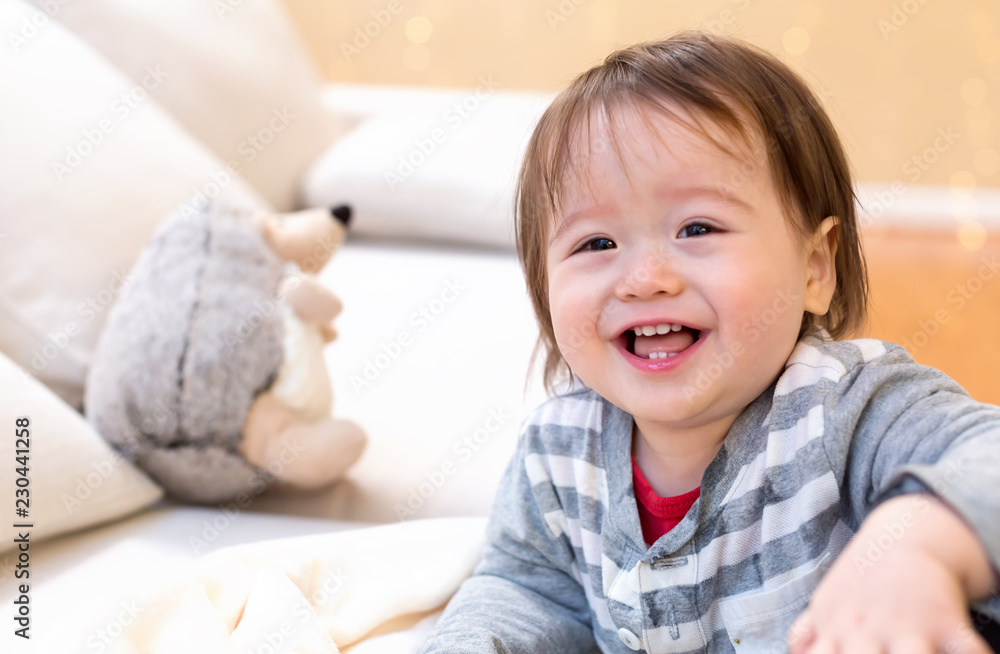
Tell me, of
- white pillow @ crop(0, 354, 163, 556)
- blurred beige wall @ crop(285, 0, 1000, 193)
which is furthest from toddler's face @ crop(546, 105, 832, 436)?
blurred beige wall @ crop(285, 0, 1000, 193)

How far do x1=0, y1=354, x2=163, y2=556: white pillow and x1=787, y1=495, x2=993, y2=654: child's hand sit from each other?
778 mm

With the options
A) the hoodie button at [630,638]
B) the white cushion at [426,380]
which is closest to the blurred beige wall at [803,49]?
the white cushion at [426,380]

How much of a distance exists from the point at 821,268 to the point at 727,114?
0.17 meters

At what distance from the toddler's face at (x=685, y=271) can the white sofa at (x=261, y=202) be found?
35 cm

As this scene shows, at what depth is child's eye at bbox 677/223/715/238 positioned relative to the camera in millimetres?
706

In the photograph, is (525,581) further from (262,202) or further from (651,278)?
(262,202)

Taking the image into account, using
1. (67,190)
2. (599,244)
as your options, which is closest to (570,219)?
(599,244)

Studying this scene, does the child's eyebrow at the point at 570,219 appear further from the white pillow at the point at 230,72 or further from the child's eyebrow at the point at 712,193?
the white pillow at the point at 230,72

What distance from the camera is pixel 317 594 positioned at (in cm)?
85

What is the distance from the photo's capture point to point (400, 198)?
186 centimetres

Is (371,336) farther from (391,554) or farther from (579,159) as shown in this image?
(579,159)

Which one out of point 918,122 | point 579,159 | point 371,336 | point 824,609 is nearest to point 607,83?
point 579,159

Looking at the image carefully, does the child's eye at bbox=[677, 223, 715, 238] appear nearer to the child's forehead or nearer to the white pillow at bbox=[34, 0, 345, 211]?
the child's forehead

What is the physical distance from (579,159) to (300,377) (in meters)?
0.51
